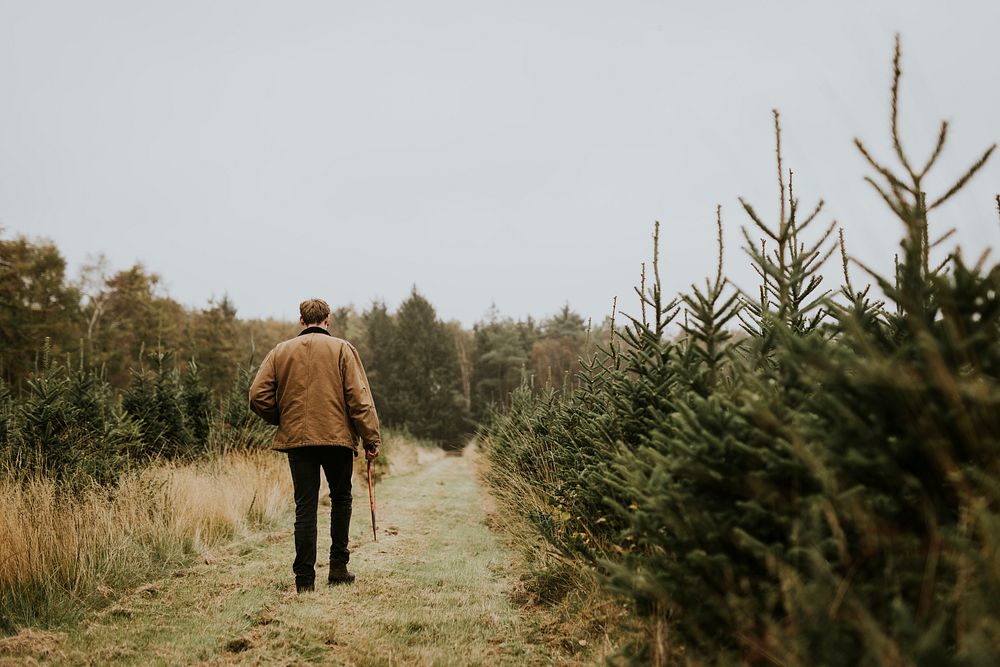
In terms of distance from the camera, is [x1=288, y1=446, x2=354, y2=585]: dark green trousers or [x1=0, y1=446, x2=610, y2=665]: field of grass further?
[x1=288, y1=446, x2=354, y2=585]: dark green trousers

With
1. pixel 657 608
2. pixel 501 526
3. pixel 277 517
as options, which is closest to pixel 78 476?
pixel 277 517

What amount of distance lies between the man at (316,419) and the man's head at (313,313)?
144 mm

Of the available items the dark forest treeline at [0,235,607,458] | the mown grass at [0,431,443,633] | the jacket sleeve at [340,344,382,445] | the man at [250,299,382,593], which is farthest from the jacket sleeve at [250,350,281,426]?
the dark forest treeline at [0,235,607,458]

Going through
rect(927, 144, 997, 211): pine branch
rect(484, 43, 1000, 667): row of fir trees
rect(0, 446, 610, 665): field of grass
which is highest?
rect(927, 144, 997, 211): pine branch

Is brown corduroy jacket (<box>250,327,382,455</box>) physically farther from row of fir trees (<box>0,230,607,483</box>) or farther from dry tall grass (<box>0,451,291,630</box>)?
row of fir trees (<box>0,230,607,483</box>)

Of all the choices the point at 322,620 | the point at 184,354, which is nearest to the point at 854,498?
the point at 322,620

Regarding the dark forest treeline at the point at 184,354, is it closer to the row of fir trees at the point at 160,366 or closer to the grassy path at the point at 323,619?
the row of fir trees at the point at 160,366

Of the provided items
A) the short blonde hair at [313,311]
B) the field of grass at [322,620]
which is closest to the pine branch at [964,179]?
the field of grass at [322,620]

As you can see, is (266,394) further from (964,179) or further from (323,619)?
(964,179)

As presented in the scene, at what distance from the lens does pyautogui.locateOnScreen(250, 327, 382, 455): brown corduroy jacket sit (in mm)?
5012

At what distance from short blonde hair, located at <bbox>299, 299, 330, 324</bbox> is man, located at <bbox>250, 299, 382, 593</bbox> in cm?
16

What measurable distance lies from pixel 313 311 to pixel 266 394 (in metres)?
0.84

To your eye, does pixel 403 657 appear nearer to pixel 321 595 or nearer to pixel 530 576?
pixel 321 595

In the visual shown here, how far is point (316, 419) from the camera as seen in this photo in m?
5.01
